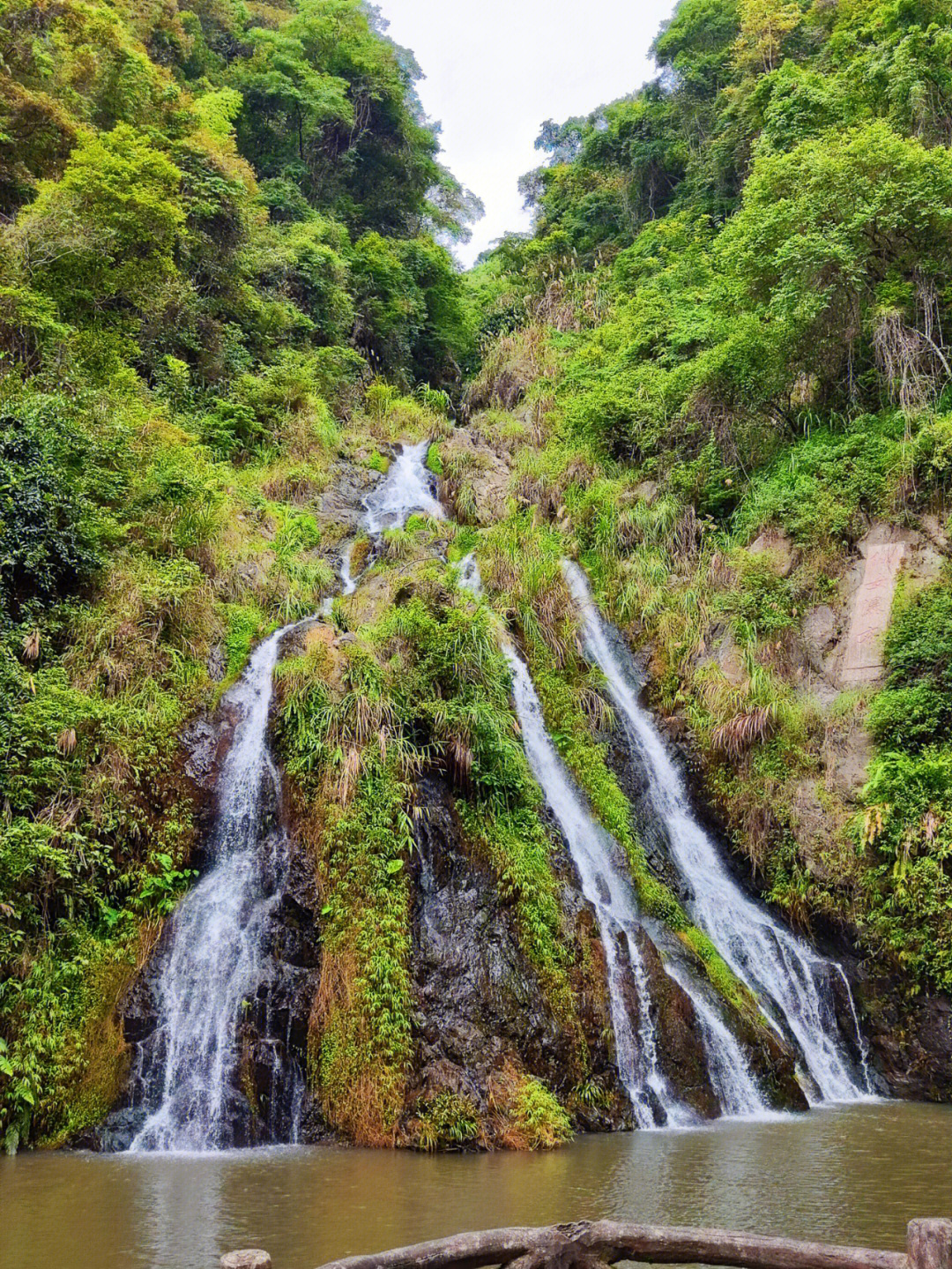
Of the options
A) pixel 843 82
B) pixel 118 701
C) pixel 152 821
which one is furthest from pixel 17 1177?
pixel 843 82

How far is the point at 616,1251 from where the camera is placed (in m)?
3.57

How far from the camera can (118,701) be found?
34.6ft

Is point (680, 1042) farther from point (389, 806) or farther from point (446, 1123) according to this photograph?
point (389, 806)

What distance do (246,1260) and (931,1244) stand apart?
7.85 ft

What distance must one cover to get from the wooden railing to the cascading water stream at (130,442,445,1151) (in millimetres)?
5128

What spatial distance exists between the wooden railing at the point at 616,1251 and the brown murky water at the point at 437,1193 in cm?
139

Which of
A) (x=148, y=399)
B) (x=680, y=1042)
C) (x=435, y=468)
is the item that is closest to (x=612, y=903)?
(x=680, y=1042)

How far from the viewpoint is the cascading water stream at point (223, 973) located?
309 inches

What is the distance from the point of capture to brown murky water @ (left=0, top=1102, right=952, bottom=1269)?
4.76 metres

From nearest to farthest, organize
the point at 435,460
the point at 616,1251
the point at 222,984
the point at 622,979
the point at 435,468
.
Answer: the point at 616,1251 → the point at 222,984 → the point at 622,979 → the point at 435,468 → the point at 435,460

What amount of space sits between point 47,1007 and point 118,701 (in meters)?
3.58

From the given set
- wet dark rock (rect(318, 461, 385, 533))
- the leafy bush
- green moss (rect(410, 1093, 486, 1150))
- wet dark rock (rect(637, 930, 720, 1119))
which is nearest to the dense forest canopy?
the leafy bush

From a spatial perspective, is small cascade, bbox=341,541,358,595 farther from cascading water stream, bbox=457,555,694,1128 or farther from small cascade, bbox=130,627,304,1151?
small cascade, bbox=130,627,304,1151

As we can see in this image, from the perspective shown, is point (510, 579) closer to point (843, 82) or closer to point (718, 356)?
point (718, 356)
